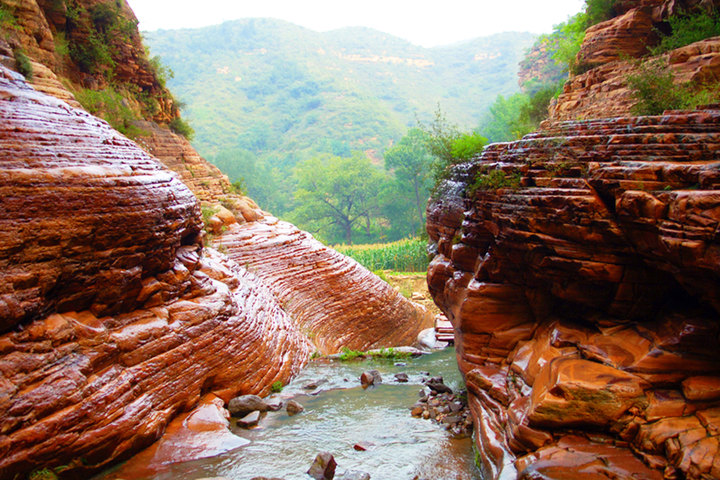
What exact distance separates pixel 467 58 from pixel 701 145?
97556mm

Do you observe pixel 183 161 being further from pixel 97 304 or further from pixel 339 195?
pixel 339 195

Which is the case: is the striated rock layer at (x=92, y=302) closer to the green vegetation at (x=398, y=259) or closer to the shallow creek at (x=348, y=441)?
the shallow creek at (x=348, y=441)

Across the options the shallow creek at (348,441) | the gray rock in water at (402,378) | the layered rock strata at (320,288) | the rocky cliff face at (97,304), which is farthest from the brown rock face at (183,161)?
the gray rock in water at (402,378)

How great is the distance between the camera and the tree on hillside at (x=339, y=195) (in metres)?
41.2

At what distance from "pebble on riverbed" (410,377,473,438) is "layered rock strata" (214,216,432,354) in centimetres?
383

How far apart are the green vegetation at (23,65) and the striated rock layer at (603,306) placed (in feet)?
26.3

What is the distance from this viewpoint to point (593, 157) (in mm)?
4832

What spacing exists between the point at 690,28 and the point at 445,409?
919 cm

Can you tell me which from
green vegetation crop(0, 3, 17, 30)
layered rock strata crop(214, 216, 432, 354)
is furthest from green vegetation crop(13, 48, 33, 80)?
layered rock strata crop(214, 216, 432, 354)

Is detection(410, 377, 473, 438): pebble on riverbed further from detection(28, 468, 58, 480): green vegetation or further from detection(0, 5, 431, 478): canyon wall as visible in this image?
detection(28, 468, 58, 480): green vegetation

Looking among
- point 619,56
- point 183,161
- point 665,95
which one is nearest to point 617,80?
point 619,56

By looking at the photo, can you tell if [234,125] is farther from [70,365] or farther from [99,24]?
[70,365]

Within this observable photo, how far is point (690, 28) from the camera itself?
28.9 feet

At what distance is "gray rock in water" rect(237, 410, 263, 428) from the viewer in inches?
236
